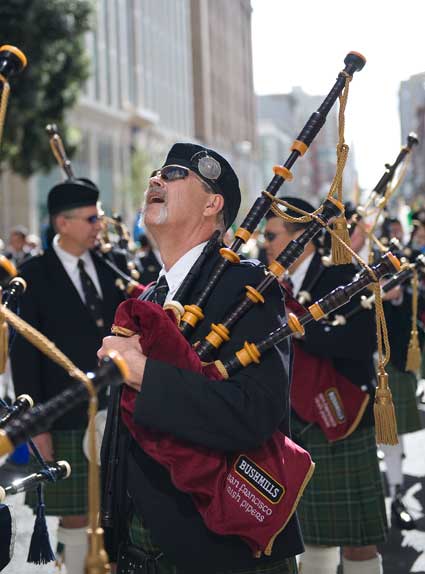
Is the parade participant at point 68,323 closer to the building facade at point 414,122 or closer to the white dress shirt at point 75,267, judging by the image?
the white dress shirt at point 75,267

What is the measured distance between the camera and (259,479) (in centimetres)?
224

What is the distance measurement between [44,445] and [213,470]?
2.26 meters

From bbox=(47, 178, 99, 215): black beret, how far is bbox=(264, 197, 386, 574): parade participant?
1.19 meters

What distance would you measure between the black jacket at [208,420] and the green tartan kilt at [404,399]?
403 cm

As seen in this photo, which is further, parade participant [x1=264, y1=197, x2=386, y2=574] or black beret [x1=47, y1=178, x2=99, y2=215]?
black beret [x1=47, y1=178, x2=99, y2=215]

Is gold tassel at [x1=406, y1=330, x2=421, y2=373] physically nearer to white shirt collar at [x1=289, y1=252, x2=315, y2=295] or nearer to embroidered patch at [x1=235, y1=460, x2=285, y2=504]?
white shirt collar at [x1=289, y1=252, x2=315, y2=295]

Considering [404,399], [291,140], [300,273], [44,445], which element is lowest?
[404,399]

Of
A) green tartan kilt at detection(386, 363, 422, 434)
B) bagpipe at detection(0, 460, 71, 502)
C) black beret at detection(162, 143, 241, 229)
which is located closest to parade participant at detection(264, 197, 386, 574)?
black beret at detection(162, 143, 241, 229)

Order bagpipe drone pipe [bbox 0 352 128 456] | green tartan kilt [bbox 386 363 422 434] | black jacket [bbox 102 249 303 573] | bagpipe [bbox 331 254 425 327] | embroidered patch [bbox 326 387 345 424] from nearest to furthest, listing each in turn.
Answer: bagpipe drone pipe [bbox 0 352 128 456] < black jacket [bbox 102 249 303 573] < bagpipe [bbox 331 254 425 327] < embroidered patch [bbox 326 387 345 424] < green tartan kilt [bbox 386 363 422 434]

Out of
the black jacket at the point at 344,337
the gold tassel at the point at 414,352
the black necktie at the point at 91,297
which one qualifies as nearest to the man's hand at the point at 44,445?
the black necktie at the point at 91,297

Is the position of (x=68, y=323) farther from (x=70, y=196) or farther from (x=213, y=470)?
(x=213, y=470)

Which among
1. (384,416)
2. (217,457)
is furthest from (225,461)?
(384,416)

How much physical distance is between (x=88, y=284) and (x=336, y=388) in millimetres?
1413

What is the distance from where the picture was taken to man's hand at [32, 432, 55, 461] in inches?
169
